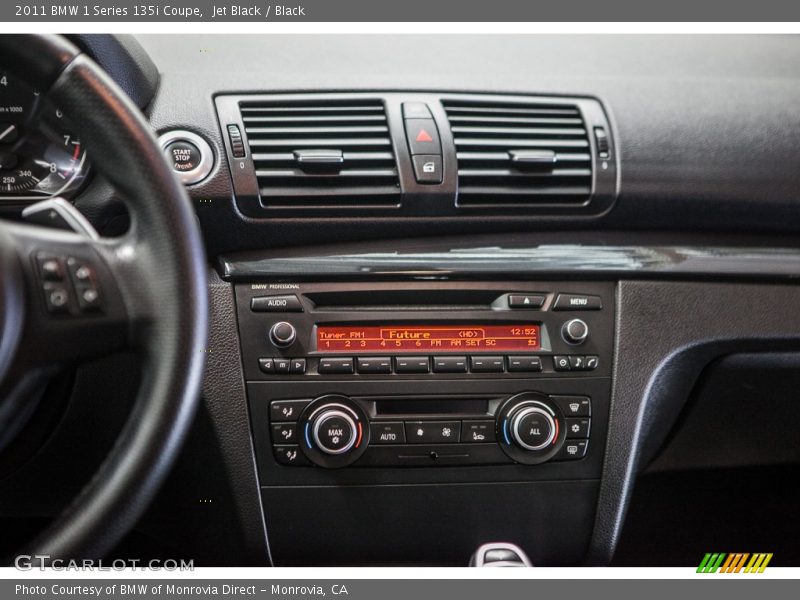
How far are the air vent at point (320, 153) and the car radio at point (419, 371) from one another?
13 cm

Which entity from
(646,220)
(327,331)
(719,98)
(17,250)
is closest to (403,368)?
(327,331)

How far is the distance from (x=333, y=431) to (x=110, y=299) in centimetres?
44

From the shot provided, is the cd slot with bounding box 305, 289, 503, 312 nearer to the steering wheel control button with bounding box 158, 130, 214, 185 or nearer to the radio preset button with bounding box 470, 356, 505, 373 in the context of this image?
the radio preset button with bounding box 470, 356, 505, 373

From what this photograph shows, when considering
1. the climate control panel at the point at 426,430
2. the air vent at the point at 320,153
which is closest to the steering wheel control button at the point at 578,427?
the climate control panel at the point at 426,430

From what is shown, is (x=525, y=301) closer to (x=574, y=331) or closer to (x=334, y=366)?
(x=574, y=331)

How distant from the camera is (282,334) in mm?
1127

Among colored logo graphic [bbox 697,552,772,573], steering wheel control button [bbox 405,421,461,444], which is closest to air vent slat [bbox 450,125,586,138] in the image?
steering wheel control button [bbox 405,421,461,444]

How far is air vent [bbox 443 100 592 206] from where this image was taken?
1146mm

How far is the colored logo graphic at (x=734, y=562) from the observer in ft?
4.38

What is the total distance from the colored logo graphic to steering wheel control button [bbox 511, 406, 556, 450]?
1.41 feet

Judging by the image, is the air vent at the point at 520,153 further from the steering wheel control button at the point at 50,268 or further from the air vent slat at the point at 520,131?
the steering wheel control button at the point at 50,268

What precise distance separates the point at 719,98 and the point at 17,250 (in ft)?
3.48

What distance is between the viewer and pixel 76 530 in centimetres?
72

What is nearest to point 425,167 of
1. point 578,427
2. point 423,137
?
point 423,137
